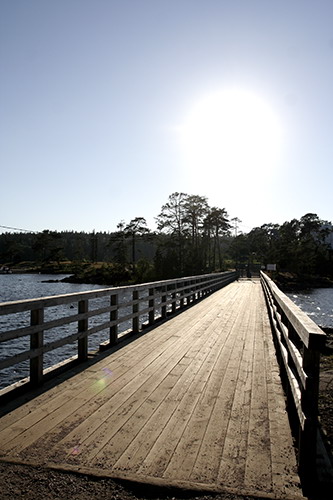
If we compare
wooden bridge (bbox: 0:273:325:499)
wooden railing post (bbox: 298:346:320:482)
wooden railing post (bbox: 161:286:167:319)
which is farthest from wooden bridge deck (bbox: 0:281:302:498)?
wooden railing post (bbox: 161:286:167:319)

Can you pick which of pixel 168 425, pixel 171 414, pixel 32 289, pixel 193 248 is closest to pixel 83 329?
pixel 171 414

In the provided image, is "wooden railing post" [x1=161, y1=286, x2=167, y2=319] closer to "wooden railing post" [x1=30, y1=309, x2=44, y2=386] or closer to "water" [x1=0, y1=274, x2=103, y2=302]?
"wooden railing post" [x1=30, y1=309, x2=44, y2=386]

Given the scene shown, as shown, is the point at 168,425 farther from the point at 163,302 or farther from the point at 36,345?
the point at 163,302

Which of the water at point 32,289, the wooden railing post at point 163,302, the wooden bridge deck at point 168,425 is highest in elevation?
the wooden railing post at point 163,302

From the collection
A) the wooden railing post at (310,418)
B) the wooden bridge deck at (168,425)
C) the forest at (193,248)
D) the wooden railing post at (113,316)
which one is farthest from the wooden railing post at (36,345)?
the forest at (193,248)

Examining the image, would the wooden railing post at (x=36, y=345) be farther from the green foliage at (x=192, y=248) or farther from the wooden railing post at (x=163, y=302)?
the green foliage at (x=192, y=248)

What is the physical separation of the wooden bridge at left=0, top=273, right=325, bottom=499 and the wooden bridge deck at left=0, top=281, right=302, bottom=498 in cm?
1

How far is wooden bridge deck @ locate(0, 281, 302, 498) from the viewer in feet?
8.68

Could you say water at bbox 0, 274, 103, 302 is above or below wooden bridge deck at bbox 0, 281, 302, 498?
below

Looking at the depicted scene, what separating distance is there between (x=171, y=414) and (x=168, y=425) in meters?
0.26

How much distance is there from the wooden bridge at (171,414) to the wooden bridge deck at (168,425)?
0.01 meters

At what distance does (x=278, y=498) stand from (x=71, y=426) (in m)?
1.82

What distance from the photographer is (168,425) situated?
3398 mm

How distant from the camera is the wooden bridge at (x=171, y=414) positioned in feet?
8.55
